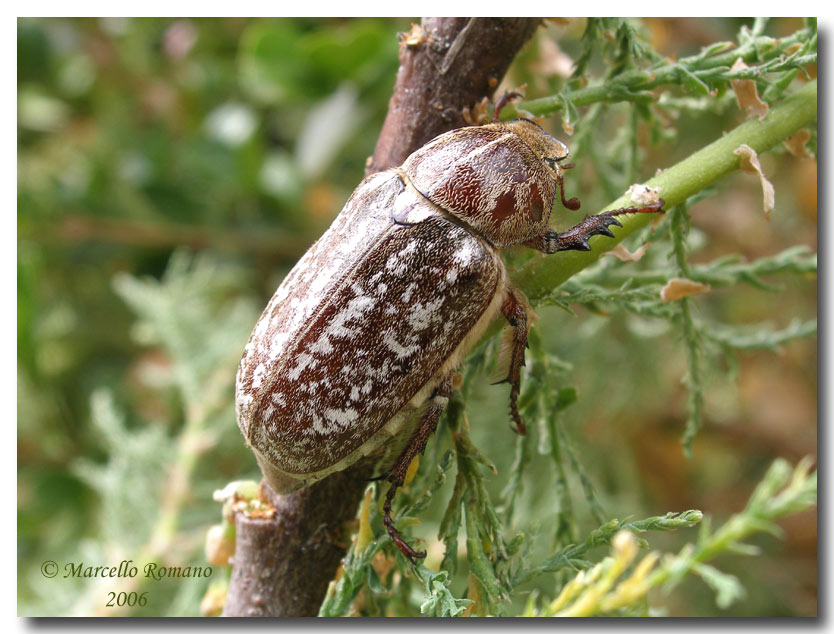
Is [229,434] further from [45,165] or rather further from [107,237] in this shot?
[45,165]

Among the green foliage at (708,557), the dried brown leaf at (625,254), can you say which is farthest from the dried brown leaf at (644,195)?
the green foliage at (708,557)

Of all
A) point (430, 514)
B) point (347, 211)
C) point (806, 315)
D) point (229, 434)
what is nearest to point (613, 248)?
point (347, 211)

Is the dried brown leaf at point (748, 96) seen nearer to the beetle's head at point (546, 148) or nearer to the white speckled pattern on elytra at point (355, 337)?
the beetle's head at point (546, 148)

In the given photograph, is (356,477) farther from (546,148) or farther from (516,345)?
(546,148)

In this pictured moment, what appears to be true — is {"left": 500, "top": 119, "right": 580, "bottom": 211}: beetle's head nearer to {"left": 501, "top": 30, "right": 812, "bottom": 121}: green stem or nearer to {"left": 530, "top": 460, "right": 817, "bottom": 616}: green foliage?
{"left": 501, "top": 30, "right": 812, "bottom": 121}: green stem

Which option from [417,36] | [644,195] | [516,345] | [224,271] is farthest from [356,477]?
[224,271]

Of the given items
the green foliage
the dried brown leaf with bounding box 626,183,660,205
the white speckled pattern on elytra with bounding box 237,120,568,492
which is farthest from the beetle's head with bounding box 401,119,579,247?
the green foliage
